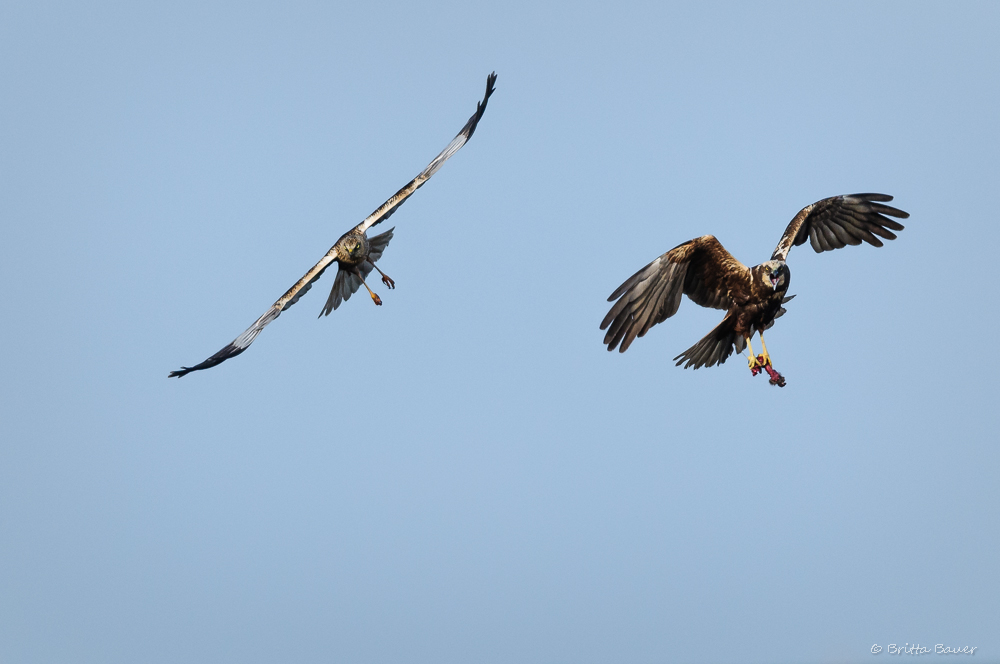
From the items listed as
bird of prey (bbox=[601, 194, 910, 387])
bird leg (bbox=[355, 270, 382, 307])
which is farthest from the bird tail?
bird leg (bbox=[355, 270, 382, 307])

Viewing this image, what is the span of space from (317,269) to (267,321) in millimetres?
1487

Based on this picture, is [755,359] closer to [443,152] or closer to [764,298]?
[764,298]

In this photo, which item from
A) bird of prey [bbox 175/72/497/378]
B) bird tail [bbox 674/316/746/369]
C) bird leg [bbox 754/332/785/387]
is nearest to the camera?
bird leg [bbox 754/332/785/387]

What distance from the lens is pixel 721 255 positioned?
16.9m

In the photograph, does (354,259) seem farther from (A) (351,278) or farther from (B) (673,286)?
(B) (673,286)

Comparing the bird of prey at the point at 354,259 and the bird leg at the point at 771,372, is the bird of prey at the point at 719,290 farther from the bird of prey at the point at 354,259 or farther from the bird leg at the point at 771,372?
the bird of prey at the point at 354,259

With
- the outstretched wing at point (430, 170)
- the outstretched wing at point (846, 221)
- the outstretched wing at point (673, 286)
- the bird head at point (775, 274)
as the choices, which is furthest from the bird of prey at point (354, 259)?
the bird head at point (775, 274)

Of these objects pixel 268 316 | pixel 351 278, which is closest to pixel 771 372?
pixel 268 316

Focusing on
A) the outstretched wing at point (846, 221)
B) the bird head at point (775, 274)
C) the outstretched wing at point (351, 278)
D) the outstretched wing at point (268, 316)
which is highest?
the outstretched wing at point (846, 221)

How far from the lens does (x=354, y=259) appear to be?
71.6 ft

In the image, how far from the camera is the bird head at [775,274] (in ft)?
53.6

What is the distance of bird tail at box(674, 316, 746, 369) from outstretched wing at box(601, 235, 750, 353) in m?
0.47

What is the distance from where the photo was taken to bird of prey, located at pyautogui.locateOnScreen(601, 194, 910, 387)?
53.5 feet

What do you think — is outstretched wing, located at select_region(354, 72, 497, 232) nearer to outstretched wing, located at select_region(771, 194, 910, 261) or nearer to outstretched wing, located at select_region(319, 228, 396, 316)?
outstretched wing, located at select_region(319, 228, 396, 316)
